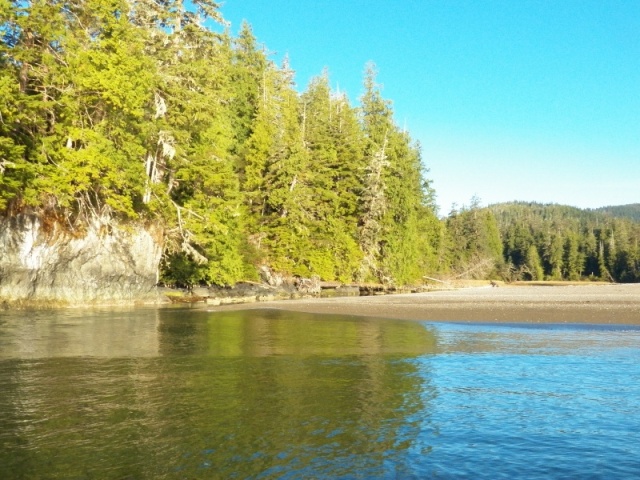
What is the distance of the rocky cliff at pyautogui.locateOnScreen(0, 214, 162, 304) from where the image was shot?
29.9 m

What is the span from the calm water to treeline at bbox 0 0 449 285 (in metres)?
14.8

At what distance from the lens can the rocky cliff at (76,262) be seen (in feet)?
98.1

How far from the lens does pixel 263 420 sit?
30.0 ft

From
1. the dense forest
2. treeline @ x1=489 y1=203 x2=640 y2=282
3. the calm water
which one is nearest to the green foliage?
the dense forest

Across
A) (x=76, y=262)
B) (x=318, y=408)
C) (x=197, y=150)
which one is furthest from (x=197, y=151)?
(x=318, y=408)

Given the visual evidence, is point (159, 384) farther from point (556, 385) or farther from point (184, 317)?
point (184, 317)

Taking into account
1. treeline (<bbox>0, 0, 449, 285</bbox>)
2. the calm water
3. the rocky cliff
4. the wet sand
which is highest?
treeline (<bbox>0, 0, 449, 285</bbox>)

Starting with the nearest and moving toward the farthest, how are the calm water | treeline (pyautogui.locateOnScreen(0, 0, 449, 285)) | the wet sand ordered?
the calm water < the wet sand < treeline (pyautogui.locateOnScreen(0, 0, 449, 285))

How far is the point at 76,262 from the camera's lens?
106 ft

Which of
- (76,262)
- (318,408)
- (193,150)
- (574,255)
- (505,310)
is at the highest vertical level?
(193,150)

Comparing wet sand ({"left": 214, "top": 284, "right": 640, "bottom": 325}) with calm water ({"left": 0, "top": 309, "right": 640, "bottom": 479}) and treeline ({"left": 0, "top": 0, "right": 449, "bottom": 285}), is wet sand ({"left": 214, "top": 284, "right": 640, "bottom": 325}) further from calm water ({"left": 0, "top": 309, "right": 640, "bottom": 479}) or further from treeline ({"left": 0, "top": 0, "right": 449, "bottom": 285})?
treeline ({"left": 0, "top": 0, "right": 449, "bottom": 285})

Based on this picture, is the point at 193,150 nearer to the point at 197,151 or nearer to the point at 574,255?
the point at 197,151

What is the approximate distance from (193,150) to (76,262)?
12.2m

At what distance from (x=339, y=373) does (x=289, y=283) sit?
39721 mm
